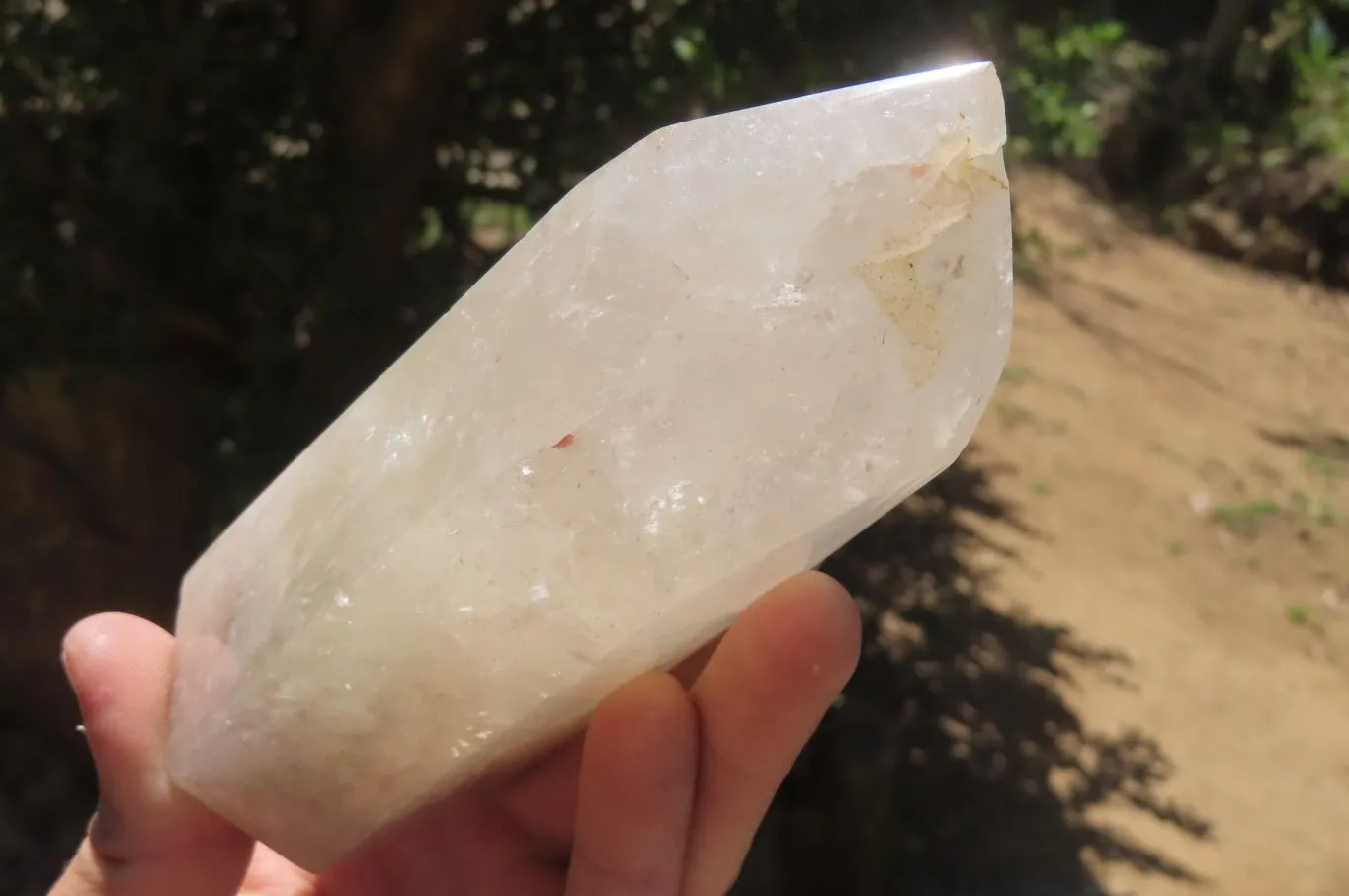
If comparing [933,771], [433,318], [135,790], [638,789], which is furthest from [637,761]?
[933,771]

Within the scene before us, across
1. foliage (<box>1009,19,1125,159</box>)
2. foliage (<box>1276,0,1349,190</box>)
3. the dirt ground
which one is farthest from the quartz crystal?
foliage (<box>1276,0,1349,190</box>)

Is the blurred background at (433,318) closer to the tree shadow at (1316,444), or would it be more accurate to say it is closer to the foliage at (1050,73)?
the foliage at (1050,73)

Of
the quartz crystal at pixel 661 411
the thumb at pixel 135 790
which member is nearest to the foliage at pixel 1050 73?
the quartz crystal at pixel 661 411

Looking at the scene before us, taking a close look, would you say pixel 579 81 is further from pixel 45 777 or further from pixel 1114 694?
pixel 1114 694

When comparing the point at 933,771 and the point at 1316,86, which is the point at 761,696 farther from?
the point at 1316,86

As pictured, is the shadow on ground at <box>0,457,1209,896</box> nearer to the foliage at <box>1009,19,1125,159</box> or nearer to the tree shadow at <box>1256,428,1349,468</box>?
the foliage at <box>1009,19,1125,159</box>

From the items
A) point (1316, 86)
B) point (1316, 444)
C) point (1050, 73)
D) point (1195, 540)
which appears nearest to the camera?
point (1050, 73)

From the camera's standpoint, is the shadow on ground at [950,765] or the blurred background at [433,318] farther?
the shadow on ground at [950,765]
